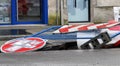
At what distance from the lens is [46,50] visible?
31.9ft

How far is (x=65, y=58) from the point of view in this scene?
8.47m

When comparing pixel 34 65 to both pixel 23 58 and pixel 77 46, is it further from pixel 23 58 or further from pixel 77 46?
pixel 77 46

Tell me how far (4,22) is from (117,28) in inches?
271

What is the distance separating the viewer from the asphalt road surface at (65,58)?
25.8 ft

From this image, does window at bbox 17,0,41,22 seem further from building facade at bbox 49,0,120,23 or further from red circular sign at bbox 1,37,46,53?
red circular sign at bbox 1,37,46,53

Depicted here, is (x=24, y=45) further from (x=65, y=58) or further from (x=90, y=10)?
(x=90, y=10)

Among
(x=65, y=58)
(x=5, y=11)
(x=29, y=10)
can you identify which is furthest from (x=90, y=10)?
(x=65, y=58)

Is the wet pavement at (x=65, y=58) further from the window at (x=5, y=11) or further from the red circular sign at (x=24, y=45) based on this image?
the window at (x=5, y=11)

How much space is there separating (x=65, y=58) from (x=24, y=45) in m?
1.43

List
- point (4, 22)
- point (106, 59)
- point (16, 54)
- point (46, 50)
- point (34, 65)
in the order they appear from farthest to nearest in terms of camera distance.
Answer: point (4, 22)
point (46, 50)
point (16, 54)
point (106, 59)
point (34, 65)

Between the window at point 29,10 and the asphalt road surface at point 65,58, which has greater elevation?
the window at point 29,10

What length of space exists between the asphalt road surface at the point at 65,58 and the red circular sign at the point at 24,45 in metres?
0.19

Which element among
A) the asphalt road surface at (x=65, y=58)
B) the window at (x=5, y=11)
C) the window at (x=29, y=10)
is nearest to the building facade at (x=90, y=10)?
the window at (x=29, y=10)

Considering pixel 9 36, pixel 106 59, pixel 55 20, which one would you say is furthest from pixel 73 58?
pixel 55 20
